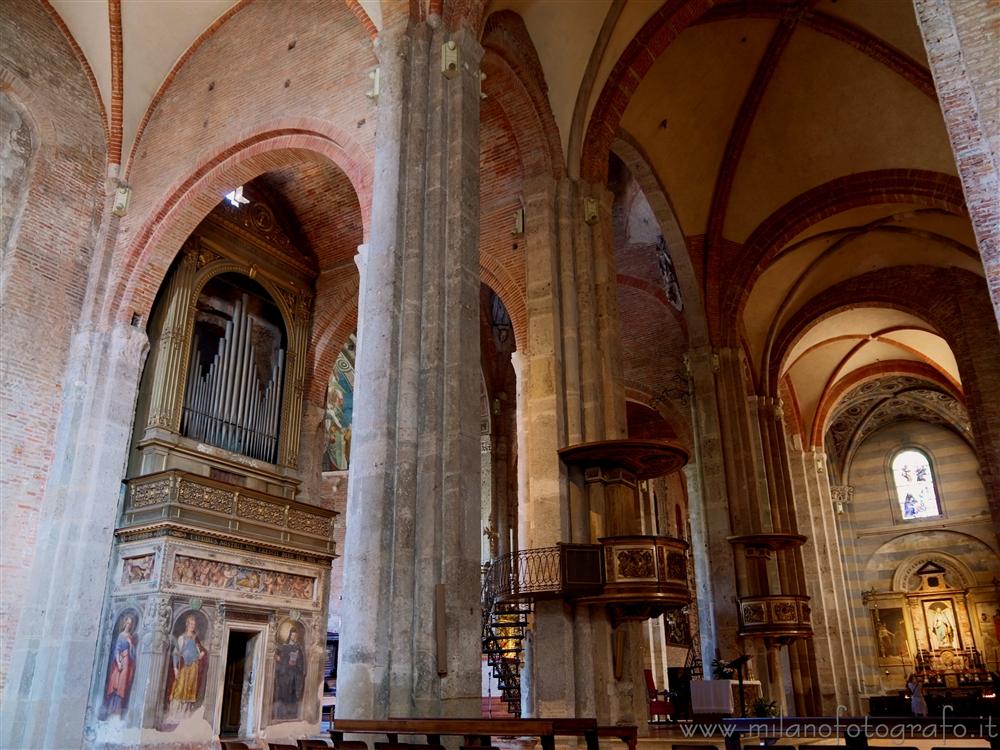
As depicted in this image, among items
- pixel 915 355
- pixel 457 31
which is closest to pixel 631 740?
pixel 457 31

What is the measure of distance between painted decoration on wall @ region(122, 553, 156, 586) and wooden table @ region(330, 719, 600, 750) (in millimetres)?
5652

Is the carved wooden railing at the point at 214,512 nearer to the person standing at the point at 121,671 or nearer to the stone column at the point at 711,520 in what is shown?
the person standing at the point at 121,671

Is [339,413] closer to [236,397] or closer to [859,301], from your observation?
[236,397]

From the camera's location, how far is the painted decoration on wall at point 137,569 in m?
10.4

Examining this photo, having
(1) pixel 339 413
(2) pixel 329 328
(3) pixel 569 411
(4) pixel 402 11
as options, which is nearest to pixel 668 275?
(2) pixel 329 328

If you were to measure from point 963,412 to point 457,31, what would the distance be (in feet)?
80.4

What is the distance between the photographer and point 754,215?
16750mm

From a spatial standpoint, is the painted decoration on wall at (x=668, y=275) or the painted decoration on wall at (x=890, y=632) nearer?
the painted decoration on wall at (x=668, y=275)

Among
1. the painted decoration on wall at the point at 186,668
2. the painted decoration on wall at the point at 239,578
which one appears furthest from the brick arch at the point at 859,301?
the painted decoration on wall at the point at 186,668

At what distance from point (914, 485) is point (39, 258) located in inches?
1075

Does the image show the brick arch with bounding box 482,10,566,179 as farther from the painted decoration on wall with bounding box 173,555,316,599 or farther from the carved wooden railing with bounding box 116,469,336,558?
the painted decoration on wall with bounding box 173,555,316,599

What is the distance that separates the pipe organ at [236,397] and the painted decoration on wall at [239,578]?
192 cm

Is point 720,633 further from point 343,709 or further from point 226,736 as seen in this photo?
point 343,709

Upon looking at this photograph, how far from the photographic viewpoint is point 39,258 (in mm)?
10898
